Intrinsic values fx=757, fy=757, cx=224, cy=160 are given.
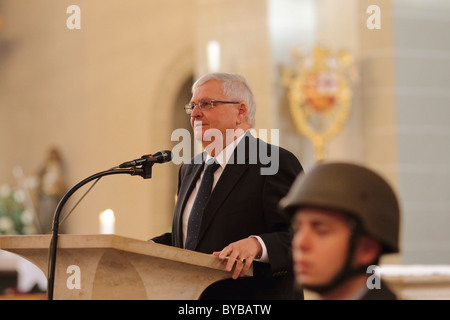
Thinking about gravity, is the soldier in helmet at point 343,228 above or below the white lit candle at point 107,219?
above

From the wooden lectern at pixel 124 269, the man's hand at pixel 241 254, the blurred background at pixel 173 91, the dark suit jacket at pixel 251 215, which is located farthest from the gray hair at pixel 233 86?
the blurred background at pixel 173 91

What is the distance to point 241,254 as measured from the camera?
271cm

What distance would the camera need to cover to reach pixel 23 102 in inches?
520

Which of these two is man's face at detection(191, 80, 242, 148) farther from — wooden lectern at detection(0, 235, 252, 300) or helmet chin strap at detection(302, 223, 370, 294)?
helmet chin strap at detection(302, 223, 370, 294)

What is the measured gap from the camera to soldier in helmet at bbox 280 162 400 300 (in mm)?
1627

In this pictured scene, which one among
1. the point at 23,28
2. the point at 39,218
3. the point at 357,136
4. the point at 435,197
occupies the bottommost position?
the point at 39,218

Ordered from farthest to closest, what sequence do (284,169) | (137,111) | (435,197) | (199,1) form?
1. (137,111)
2. (199,1)
3. (435,197)
4. (284,169)

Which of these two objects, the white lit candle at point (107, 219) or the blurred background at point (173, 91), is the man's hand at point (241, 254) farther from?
the blurred background at point (173, 91)

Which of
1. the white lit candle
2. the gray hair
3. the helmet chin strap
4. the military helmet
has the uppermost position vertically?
the gray hair

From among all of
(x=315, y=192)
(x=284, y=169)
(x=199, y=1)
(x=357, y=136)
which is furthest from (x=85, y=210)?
(x=315, y=192)

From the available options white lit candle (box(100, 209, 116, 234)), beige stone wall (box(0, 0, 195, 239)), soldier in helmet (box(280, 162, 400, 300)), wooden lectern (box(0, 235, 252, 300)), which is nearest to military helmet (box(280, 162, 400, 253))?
soldier in helmet (box(280, 162, 400, 300))

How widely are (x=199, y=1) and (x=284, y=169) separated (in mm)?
6471

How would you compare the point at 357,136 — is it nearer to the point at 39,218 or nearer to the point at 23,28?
the point at 39,218

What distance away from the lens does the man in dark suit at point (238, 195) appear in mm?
2979
